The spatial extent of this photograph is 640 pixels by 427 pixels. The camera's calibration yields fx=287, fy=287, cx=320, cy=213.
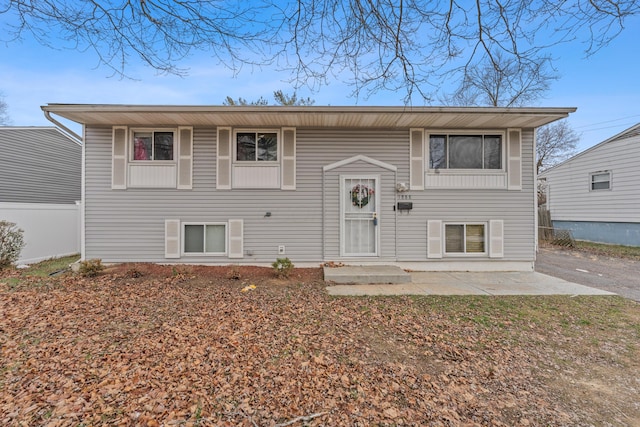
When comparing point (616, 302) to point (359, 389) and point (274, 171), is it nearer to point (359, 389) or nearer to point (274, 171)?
point (359, 389)

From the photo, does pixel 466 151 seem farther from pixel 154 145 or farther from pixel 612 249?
pixel 612 249

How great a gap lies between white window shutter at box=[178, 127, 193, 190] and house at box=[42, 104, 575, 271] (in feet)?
0.08

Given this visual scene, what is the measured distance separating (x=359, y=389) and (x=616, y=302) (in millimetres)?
5109

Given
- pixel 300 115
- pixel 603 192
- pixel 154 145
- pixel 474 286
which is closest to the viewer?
pixel 474 286

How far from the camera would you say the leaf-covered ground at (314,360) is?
2088mm

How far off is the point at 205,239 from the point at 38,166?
354 inches

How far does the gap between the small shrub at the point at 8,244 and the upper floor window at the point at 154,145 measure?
11.4 ft

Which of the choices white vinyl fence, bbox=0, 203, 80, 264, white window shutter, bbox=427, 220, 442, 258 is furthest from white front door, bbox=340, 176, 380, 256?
white vinyl fence, bbox=0, 203, 80, 264

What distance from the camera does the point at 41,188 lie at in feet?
35.2

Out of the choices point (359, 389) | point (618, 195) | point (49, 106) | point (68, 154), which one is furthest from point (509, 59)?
point (68, 154)

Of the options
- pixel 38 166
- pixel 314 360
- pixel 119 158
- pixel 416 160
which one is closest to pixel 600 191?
pixel 416 160

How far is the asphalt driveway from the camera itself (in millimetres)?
5805

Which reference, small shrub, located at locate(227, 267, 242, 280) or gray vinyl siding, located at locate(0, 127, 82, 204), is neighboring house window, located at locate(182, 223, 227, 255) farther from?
gray vinyl siding, located at locate(0, 127, 82, 204)

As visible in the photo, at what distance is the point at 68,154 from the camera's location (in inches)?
465
